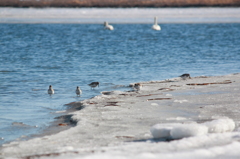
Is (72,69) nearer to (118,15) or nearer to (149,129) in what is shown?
(149,129)

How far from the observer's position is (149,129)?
20.4 ft

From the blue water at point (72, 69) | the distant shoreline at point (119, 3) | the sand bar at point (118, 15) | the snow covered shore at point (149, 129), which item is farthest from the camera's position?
the distant shoreline at point (119, 3)

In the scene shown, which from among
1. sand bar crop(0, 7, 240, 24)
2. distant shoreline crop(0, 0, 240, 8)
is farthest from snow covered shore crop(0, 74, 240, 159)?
distant shoreline crop(0, 0, 240, 8)

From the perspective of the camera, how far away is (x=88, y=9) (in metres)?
54.7

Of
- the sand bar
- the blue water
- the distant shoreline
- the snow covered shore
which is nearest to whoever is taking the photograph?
the snow covered shore

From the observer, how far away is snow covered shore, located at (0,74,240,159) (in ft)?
15.9

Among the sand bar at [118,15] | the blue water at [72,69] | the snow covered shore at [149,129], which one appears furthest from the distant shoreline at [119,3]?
the snow covered shore at [149,129]

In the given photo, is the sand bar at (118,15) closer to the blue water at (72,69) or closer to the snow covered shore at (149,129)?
the blue water at (72,69)

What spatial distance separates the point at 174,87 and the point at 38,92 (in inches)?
144

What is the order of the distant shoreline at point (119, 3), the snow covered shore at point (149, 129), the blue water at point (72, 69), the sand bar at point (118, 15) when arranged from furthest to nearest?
the distant shoreline at point (119, 3) < the sand bar at point (118, 15) < the blue water at point (72, 69) < the snow covered shore at point (149, 129)

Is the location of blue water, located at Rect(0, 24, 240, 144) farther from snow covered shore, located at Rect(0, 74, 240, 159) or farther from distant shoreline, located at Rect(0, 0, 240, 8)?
distant shoreline, located at Rect(0, 0, 240, 8)

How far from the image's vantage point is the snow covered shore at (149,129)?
15.9ft

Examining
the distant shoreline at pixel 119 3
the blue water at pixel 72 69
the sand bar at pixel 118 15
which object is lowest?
the blue water at pixel 72 69

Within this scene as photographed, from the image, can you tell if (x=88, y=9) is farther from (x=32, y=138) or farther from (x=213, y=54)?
(x=32, y=138)
